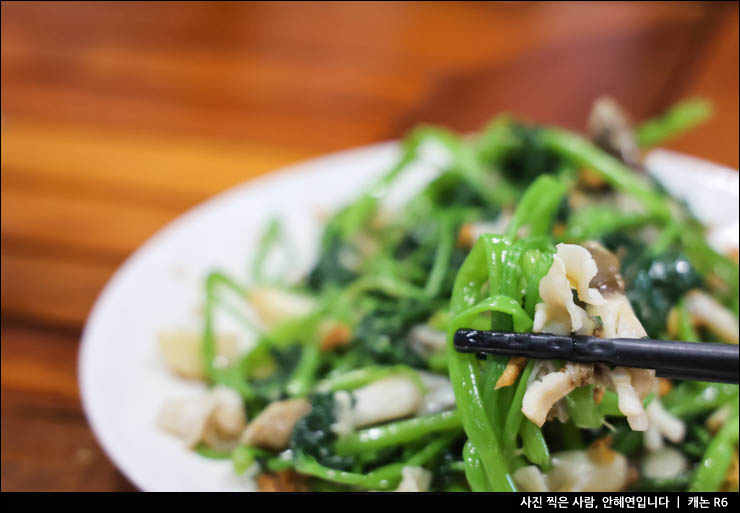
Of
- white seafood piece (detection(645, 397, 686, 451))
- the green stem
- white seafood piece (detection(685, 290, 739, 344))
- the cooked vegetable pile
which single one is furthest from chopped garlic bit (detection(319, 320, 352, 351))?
white seafood piece (detection(685, 290, 739, 344))

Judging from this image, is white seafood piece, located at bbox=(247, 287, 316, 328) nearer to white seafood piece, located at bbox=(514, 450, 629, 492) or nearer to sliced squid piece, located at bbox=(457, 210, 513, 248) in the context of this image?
sliced squid piece, located at bbox=(457, 210, 513, 248)

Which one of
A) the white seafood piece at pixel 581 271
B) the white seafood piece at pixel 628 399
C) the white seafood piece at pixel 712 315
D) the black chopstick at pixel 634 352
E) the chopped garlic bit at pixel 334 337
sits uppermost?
the white seafood piece at pixel 581 271

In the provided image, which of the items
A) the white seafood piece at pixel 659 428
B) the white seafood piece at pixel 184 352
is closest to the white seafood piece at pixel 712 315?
the white seafood piece at pixel 659 428

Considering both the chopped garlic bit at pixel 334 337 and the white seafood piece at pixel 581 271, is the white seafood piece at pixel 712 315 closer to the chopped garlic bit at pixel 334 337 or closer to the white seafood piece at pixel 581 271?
the white seafood piece at pixel 581 271

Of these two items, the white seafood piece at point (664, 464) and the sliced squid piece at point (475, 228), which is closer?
the white seafood piece at point (664, 464)

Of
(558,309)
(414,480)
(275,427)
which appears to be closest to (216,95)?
(275,427)
